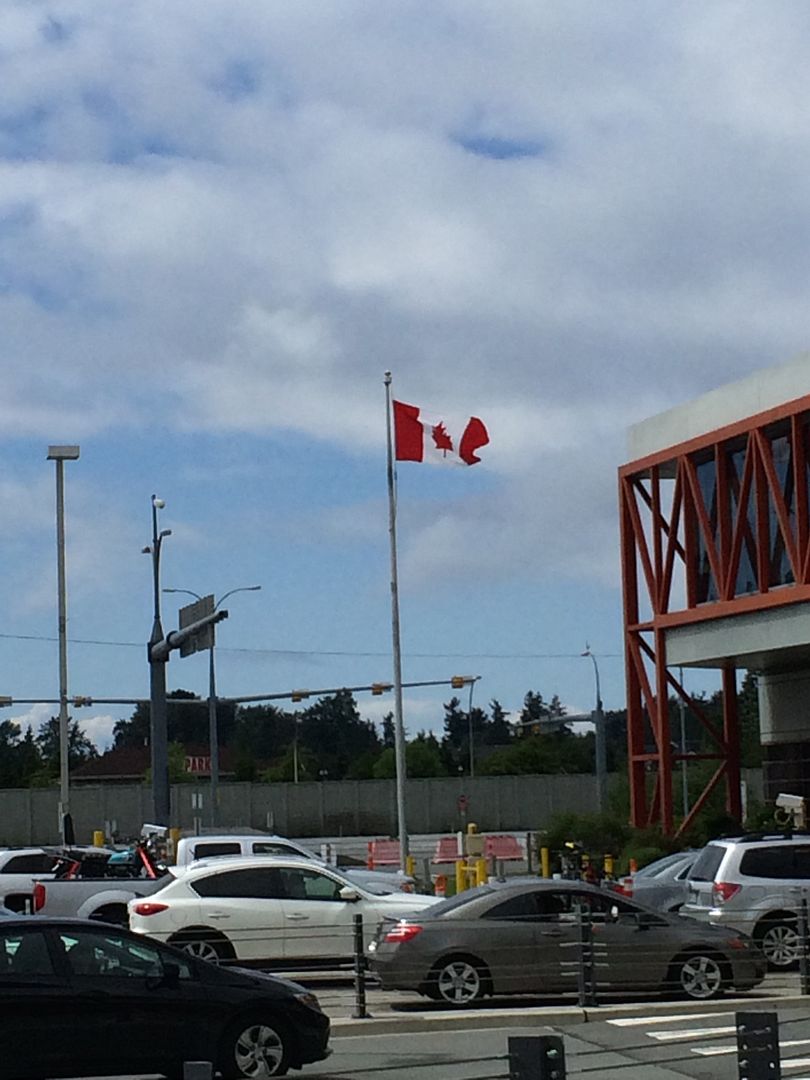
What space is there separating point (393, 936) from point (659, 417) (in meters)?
27.5

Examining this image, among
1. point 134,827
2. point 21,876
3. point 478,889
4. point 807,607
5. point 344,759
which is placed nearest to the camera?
point 478,889

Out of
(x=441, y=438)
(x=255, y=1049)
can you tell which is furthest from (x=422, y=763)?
(x=255, y=1049)

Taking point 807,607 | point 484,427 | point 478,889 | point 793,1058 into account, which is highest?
point 484,427

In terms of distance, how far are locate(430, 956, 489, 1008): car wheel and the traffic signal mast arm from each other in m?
23.0

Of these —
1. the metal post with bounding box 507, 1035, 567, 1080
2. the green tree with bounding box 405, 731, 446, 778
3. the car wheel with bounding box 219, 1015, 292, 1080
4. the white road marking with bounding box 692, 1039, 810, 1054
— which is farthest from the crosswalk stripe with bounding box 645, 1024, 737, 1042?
the green tree with bounding box 405, 731, 446, 778

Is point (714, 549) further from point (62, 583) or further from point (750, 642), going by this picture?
point (62, 583)

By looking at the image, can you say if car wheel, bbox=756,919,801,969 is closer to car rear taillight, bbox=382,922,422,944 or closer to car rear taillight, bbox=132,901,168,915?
car rear taillight, bbox=382,922,422,944

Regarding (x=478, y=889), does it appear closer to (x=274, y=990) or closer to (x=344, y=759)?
(x=274, y=990)

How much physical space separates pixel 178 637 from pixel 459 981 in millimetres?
25598

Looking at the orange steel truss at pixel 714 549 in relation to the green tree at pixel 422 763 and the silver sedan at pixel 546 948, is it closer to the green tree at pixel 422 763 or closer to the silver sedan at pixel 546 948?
the silver sedan at pixel 546 948

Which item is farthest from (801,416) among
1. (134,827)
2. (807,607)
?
(134,827)

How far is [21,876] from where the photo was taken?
31.4 metres

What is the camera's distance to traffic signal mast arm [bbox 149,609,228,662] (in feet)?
141

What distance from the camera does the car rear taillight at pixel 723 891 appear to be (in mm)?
24891
